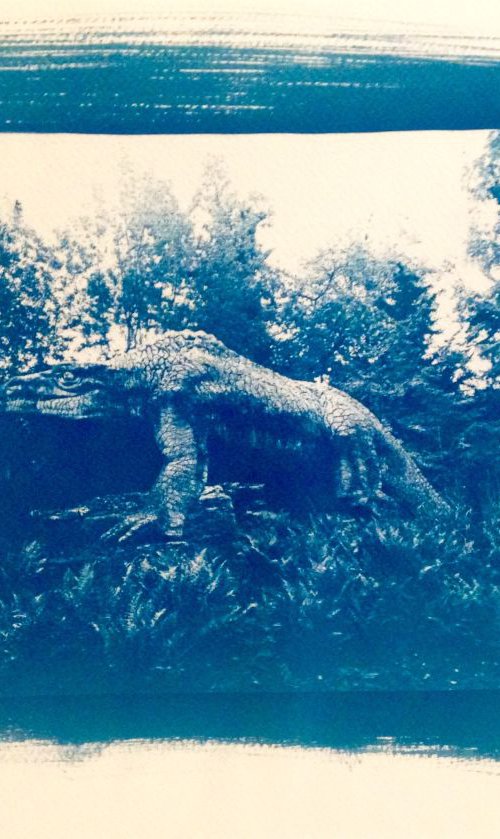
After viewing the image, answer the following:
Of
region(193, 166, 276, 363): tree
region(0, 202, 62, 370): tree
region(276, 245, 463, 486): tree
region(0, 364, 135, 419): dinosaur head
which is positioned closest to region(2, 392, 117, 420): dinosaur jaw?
region(0, 364, 135, 419): dinosaur head

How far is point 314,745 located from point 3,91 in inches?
82.2

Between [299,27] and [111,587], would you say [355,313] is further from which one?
[111,587]

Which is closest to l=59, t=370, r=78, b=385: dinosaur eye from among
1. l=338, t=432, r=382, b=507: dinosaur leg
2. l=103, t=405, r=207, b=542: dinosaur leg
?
l=103, t=405, r=207, b=542: dinosaur leg

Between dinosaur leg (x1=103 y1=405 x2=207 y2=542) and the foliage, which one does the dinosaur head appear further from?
dinosaur leg (x1=103 y1=405 x2=207 y2=542)

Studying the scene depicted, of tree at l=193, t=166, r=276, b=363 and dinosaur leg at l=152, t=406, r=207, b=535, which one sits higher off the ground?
tree at l=193, t=166, r=276, b=363

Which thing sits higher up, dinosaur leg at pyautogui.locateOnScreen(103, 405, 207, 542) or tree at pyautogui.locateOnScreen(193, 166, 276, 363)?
tree at pyautogui.locateOnScreen(193, 166, 276, 363)

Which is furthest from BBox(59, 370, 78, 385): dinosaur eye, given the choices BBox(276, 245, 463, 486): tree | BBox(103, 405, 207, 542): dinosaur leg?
BBox(276, 245, 463, 486): tree

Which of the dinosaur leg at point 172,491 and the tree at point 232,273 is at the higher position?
the tree at point 232,273

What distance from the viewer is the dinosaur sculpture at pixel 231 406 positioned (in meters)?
1.99

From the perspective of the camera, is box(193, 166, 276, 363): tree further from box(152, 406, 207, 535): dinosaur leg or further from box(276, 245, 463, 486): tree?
box(152, 406, 207, 535): dinosaur leg

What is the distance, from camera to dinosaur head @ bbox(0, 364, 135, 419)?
1973 millimetres

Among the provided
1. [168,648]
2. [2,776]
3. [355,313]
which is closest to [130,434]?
[168,648]

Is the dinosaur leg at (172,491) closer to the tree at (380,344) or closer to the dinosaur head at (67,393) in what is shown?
the dinosaur head at (67,393)

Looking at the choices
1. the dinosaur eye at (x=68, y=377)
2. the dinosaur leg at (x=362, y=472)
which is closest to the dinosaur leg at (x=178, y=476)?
the dinosaur eye at (x=68, y=377)
